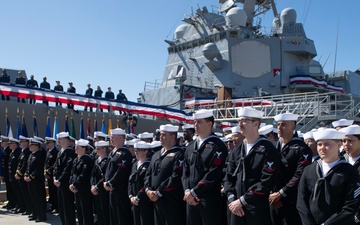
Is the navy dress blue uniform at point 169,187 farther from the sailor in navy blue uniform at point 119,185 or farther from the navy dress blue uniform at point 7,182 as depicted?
the navy dress blue uniform at point 7,182

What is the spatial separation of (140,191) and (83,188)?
58.1 inches

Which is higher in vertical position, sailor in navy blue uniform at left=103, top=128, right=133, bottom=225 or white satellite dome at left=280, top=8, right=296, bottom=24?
white satellite dome at left=280, top=8, right=296, bottom=24

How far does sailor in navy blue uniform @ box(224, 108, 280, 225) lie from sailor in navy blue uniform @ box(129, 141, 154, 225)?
142 cm

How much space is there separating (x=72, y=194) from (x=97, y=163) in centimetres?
90

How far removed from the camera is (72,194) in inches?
242

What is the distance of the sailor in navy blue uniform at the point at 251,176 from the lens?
3.38m

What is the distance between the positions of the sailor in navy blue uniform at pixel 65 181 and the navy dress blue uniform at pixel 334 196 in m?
4.08

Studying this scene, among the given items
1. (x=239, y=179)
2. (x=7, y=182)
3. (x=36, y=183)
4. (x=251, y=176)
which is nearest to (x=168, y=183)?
(x=239, y=179)

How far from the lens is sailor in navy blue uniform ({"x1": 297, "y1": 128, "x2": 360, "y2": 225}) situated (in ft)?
9.27

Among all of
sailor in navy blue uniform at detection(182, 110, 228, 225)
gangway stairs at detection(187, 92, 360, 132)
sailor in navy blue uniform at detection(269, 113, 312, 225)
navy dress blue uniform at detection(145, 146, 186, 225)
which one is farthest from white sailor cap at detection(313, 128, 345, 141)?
gangway stairs at detection(187, 92, 360, 132)

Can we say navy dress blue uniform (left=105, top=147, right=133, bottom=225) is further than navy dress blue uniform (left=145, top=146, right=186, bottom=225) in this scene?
Yes

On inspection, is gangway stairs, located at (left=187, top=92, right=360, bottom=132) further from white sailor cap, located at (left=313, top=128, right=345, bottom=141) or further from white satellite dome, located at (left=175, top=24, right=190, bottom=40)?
white sailor cap, located at (left=313, top=128, right=345, bottom=141)

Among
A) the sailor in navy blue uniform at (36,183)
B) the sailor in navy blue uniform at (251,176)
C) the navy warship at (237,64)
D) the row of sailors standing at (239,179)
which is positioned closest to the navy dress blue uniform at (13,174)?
the sailor in navy blue uniform at (36,183)

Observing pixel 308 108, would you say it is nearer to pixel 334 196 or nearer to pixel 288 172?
pixel 288 172
